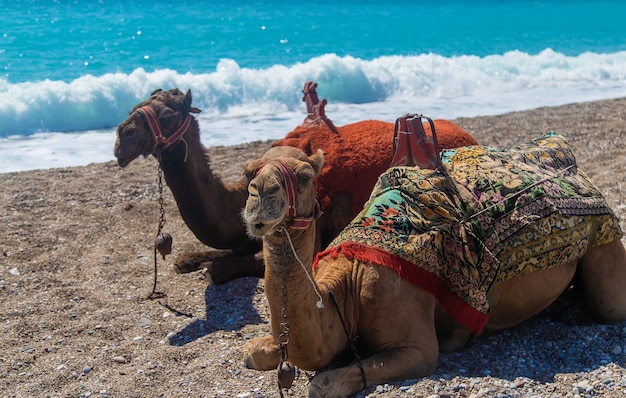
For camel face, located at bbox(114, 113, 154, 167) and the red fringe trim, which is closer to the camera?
the red fringe trim

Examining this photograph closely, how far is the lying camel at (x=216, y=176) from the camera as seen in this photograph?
5.85 metres

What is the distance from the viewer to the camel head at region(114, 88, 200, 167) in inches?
227

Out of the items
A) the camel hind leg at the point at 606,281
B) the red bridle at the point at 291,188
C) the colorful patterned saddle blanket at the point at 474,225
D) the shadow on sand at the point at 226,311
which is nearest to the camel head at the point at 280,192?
the red bridle at the point at 291,188

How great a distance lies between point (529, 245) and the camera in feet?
14.7

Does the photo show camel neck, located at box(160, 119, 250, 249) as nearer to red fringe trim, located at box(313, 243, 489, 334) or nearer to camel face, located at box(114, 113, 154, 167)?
camel face, located at box(114, 113, 154, 167)

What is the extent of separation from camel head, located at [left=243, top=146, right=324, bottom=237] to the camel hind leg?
2.06 meters

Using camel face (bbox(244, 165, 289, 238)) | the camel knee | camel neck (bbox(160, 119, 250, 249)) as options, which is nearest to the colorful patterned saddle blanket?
the camel knee

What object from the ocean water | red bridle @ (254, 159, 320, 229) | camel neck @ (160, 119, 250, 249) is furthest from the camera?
the ocean water

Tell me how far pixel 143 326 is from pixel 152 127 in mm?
1455

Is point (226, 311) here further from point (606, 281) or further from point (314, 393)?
point (606, 281)

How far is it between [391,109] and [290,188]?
13.8 metres

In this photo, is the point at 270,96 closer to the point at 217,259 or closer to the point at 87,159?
the point at 87,159

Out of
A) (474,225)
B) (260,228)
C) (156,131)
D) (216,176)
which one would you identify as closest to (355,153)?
(216,176)

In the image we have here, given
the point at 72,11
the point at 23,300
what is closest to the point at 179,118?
the point at 23,300
